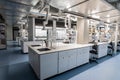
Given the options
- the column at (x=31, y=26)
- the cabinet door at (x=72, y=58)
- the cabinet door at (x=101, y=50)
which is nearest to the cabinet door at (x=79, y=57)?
the cabinet door at (x=72, y=58)

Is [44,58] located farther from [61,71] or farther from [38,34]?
[38,34]

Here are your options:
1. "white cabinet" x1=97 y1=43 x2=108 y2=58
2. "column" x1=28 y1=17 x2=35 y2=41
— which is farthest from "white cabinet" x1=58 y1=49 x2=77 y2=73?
"column" x1=28 y1=17 x2=35 y2=41

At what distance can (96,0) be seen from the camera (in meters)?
2.47

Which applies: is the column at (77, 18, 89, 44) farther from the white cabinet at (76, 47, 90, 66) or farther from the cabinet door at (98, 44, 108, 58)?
the cabinet door at (98, 44, 108, 58)

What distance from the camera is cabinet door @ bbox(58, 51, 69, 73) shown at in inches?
118

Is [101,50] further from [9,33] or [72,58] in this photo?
[9,33]

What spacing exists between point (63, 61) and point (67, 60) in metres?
0.19

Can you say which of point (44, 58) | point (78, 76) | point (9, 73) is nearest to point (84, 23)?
point (78, 76)

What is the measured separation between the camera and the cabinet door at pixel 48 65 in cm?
256

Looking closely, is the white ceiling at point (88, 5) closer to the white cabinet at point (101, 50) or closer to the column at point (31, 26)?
the white cabinet at point (101, 50)

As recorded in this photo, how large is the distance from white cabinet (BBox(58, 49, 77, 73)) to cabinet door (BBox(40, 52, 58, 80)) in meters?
0.20

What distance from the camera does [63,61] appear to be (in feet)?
10.1

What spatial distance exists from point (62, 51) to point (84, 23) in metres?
2.31

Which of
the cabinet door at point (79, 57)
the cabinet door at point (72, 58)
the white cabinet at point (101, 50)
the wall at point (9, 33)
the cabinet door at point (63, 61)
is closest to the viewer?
the cabinet door at point (63, 61)
